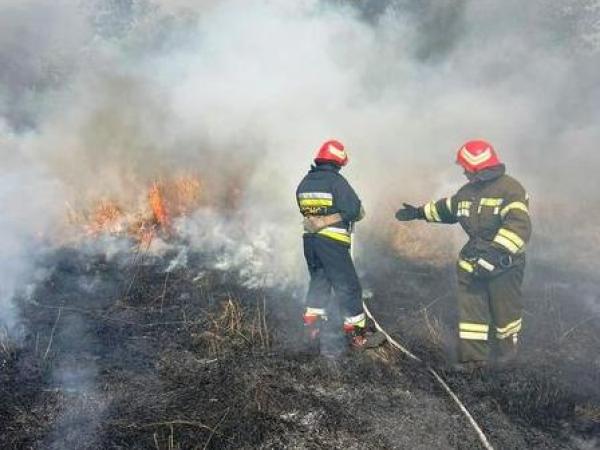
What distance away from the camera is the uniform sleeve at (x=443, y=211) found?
525cm

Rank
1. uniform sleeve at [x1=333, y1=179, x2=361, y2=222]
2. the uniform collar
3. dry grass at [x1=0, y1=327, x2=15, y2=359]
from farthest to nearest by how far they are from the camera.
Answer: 1. uniform sleeve at [x1=333, y1=179, x2=361, y2=222]
2. dry grass at [x1=0, y1=327, x2=15, y2=359]
3. the uniform collar

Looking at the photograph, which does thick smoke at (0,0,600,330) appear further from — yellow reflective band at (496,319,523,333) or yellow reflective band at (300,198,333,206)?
yellow reflective band at (496,319,523,333)

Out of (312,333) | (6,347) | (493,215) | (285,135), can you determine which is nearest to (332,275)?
(312,333)

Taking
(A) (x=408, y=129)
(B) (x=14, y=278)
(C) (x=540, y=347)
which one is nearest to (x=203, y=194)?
(B) (x=14, y=278)

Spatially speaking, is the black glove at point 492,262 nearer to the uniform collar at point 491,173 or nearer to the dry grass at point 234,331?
the uniform collar at point 491,173

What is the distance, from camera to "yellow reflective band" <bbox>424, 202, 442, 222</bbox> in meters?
5.40

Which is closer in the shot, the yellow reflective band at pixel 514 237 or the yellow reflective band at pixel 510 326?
the yellow reflective band at pixel 514 237

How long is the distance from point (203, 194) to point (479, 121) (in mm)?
5115

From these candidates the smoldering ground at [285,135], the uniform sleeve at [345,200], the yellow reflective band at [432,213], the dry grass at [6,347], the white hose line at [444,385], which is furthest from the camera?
the smoldering ground at [285,135]

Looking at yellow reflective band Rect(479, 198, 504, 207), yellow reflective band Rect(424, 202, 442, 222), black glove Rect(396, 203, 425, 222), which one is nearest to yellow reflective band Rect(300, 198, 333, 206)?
black glove Rect(396, 203, 425, 222)

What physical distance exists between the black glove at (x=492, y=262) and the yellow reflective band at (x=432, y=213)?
2.24 feet

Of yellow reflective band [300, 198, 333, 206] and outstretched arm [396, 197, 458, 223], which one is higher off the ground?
yellow reflective band [300, 198, 333, 206]

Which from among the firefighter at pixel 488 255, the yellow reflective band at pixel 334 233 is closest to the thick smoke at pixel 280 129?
the yellow reflective band at pixel 334 233

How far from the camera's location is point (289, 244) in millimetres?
7484
